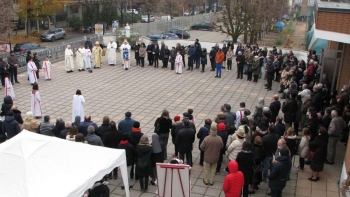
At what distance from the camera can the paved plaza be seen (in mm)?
13055

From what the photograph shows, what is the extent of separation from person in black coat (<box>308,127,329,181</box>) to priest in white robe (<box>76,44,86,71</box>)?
12973mm

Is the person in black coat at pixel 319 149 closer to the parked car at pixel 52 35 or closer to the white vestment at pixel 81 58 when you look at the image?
the white vestment at pixel 81 58

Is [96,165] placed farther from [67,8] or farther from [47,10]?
[67,8]

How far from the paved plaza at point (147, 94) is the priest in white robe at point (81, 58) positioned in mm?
333

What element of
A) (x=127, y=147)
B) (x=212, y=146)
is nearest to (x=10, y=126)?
(x=127, y=147)

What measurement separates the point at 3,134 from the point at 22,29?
117 ft

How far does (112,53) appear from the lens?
20.3 m

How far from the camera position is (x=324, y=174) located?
9148mm

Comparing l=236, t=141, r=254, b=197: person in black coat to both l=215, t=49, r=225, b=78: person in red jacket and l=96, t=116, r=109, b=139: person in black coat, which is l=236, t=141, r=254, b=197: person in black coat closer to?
l=96, t=116, r=109, b=139: person in black coat

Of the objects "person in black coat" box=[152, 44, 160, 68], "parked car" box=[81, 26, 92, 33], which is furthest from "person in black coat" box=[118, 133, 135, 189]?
"parked car" box=[81, 26, 92, 33]

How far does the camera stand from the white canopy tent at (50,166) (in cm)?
569

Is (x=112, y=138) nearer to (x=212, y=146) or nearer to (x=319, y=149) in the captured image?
(x=212, y=146)

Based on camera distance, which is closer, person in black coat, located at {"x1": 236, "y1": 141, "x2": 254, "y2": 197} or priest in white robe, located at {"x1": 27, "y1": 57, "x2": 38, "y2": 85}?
person in black coat, located at {"x1": 236, "y1": 141, "x2": 254, "y2": 197}

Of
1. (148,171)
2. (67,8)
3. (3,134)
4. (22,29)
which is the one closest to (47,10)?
(22,29)
